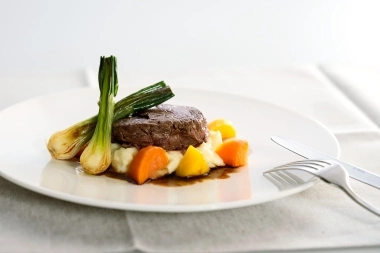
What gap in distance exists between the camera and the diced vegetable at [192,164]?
9.88 feet

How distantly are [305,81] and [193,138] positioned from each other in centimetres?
173

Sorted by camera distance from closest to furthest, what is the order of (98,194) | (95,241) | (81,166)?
(95,241) → (98,194) → (81,166)

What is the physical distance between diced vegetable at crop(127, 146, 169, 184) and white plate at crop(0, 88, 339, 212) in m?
0.06

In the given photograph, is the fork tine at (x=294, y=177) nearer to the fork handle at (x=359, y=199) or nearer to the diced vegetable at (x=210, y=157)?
the fork handle at (x=359, y=199)

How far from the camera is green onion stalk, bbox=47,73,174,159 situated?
10.1ft

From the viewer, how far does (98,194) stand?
2758 millimetres

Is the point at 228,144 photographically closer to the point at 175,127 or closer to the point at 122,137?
the point at 175,127

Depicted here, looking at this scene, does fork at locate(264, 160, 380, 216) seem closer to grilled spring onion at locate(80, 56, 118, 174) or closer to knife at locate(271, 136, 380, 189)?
knife at locate(271, 136, 380, 189)

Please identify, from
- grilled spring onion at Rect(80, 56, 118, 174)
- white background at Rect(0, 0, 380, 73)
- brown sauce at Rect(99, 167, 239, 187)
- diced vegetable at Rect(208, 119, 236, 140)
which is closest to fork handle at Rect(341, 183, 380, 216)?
brown sauce at Rect(99, 167, 239, 187)

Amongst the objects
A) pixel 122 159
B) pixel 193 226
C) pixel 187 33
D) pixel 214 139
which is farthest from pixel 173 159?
pixel 187 33

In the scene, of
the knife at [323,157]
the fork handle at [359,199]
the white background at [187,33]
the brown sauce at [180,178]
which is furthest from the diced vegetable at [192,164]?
the white background at [187,33]

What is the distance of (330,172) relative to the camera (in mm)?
2809

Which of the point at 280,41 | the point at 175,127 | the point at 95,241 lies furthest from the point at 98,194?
the point at 280,41

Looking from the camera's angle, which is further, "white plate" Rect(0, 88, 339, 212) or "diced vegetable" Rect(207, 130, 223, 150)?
"diced vegetable" Rect(207, 130, 223, 150)
